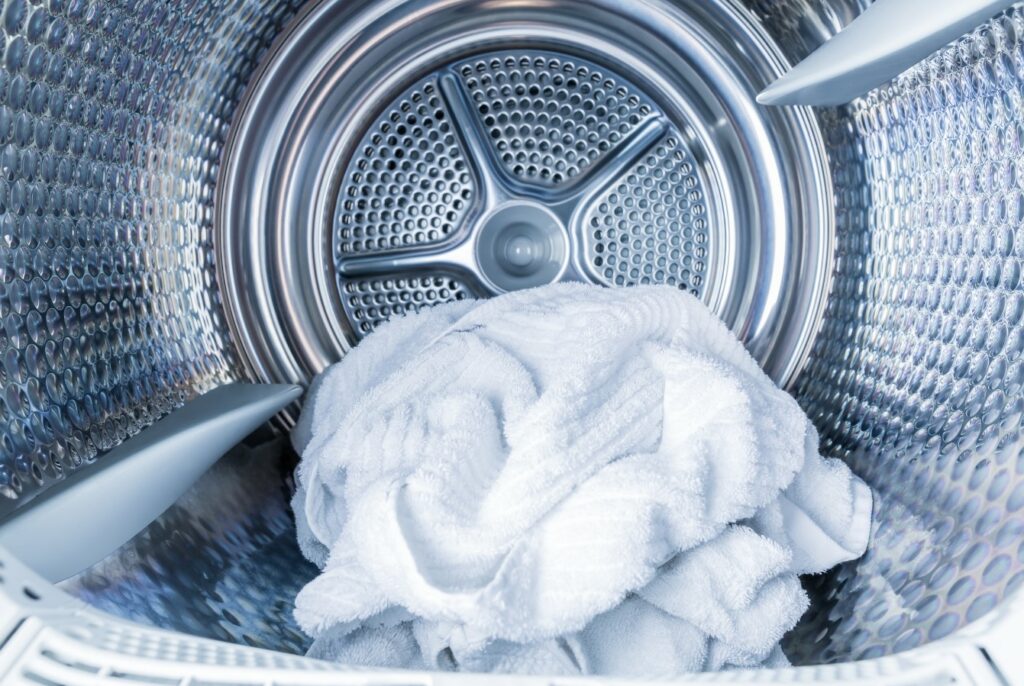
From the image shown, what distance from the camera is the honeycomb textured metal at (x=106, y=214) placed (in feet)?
1.72

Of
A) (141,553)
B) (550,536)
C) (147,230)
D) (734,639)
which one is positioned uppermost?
(147,230)

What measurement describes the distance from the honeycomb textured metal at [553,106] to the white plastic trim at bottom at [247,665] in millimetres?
639

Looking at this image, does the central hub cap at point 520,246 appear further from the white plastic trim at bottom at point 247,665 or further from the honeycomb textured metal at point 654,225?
the white plastic trim at bottom at point 247,665

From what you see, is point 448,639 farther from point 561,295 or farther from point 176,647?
point 561,295

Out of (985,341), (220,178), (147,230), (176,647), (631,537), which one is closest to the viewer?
(176,647)

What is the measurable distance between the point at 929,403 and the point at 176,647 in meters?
0.54

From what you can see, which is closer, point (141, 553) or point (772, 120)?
point (141, 553)

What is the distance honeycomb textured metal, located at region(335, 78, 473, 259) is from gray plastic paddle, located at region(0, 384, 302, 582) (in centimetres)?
26

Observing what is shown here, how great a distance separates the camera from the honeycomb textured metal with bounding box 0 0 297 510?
0.52m

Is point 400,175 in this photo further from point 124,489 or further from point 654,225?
point 124,489

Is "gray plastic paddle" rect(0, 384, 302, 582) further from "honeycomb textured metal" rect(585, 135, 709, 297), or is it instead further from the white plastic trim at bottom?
"honeycomb textured metal" rect(585, 135, 709, 297)

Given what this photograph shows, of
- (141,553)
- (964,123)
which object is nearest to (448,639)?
(141,553)

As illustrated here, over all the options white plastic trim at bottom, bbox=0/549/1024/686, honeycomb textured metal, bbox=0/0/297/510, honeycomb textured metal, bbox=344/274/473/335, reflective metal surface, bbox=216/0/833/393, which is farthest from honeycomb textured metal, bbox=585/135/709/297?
white plastic trim at bottom, bbox=0/549/1024/686

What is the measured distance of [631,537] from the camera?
476mm
